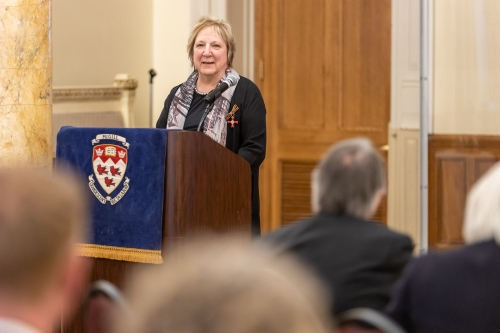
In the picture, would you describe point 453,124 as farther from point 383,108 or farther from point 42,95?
point 42,95

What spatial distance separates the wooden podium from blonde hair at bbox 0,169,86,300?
2.22 metres

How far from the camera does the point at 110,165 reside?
3.46 meters

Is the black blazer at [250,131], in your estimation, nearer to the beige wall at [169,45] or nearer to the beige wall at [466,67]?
the beige wall at [466,67]

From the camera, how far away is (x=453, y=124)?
5.89 m

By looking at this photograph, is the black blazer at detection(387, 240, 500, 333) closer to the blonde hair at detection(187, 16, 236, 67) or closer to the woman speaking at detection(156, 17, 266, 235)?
the woman speaking at detection(156, 17, 266, 235)

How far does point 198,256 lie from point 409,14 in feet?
19.3

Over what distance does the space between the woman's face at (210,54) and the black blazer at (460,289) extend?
2.40m

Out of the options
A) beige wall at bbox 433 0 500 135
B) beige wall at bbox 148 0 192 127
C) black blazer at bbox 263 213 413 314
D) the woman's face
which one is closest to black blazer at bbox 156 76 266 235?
the woman's face

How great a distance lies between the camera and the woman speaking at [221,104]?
405cm

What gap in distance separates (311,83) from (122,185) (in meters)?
4.14

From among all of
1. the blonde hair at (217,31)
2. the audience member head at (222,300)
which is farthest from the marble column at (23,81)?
the audience member head at (222,300)

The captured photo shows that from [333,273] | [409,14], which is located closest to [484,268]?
[333,273]

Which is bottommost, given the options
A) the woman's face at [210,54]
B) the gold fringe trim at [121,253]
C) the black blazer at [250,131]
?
the gold fringe trim at [121,253]

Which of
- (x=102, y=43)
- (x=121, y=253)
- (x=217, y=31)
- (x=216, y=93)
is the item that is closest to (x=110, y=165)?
(x=121, y=253)
